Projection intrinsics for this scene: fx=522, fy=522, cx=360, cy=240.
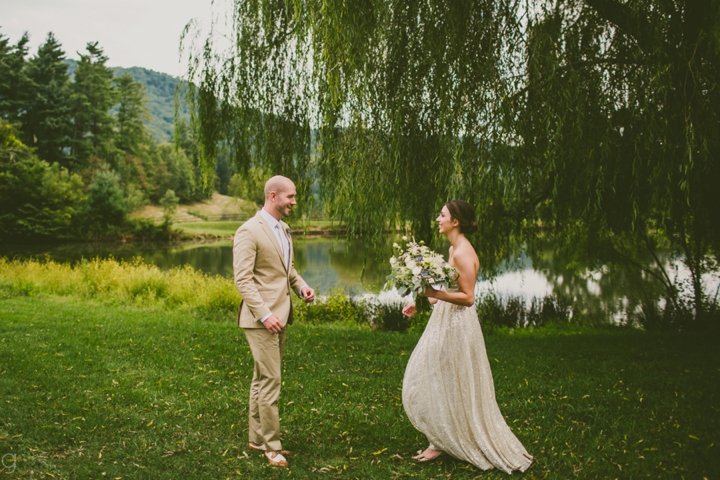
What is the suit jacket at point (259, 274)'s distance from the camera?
11.5 feet

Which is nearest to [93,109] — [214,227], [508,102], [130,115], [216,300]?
[130,115]

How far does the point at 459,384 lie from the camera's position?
354cm

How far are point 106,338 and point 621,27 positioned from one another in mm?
7867

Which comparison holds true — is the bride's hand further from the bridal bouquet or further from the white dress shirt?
the white dress shirt

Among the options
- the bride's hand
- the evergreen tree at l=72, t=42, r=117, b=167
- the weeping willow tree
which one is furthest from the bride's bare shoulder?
the evergreen tree at l=72, t=42, r=117, b=167

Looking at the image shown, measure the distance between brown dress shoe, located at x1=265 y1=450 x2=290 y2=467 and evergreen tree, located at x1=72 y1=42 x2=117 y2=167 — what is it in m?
52.3

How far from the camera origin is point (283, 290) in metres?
3.70

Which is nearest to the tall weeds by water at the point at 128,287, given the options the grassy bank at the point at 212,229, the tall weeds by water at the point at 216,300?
the tall weeds by water at the point at 216,300

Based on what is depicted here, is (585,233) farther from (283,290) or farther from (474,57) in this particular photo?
(283,290)

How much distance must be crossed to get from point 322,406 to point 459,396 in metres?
1.84

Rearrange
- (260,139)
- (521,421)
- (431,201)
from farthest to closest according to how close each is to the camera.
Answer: (260,139) → (431,201) → (521,421)

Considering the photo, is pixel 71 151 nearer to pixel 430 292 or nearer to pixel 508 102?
pixel 508 102

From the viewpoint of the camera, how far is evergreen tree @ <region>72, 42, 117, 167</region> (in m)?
49.6

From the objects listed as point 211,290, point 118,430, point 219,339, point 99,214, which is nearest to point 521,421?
point 118,430
